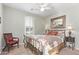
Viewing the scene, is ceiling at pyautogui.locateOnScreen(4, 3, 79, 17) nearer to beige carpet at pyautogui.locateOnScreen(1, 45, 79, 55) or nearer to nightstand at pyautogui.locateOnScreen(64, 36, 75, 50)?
nightstand at pyautogui.locateOnScreen(64, 36, 75, 50)

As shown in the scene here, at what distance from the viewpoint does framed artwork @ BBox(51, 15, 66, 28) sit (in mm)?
2586

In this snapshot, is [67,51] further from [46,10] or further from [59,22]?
[46,10]

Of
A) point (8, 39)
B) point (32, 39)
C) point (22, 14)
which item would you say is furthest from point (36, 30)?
point (8, 39)

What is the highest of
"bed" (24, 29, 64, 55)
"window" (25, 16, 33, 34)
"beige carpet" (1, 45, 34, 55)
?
"window" (25, 16, 33, 34)

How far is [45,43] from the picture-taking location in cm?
256

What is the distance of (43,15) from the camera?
260 cm

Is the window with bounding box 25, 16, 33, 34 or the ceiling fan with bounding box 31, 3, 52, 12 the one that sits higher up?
the ceiling fan with bounding box 31, 3, 52, 12

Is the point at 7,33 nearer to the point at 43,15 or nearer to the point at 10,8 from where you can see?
the point at 10,8

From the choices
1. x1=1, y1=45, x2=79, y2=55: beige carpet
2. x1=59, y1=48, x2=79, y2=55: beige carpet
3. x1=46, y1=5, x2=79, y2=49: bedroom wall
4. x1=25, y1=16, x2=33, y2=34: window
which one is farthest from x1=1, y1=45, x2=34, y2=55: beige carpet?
x1=46, y1=5, x2=79, y2=49: bedroom wall

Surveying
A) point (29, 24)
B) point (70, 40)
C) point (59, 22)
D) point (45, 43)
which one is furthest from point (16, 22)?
point (70, 40)

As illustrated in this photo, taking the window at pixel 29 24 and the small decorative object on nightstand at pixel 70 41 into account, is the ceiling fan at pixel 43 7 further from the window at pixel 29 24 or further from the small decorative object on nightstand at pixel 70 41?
the small decorative object on nightstand at pixel 70 41

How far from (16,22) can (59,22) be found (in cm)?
90

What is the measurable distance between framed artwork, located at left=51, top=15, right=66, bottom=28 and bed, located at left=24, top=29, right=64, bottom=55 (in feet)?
0.70

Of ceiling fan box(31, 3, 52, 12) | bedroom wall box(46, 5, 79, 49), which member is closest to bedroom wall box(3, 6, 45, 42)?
ceiling fan box(31, 3, 52, 12)
